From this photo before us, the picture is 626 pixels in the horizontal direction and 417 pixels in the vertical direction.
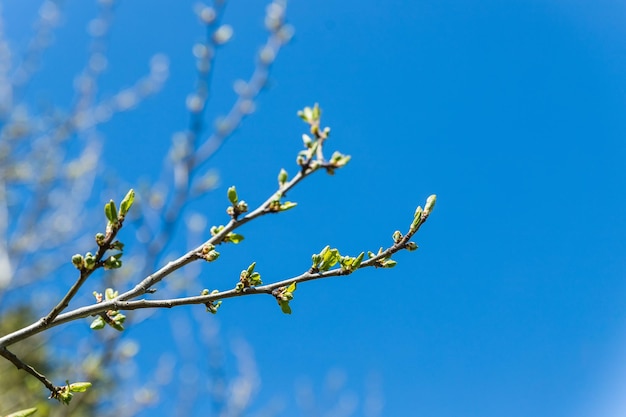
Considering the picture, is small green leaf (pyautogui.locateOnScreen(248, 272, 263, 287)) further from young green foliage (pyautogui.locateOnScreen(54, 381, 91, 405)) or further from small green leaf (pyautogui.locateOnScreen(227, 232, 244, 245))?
young green foliage (pyautogui.locateOnScreen(54, 381, 91, 405))

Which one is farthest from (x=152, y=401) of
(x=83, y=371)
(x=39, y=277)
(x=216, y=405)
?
(x=39, y=277)

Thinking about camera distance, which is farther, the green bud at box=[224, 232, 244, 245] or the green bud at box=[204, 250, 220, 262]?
the green bud at box=[224, 232, 244, 245]

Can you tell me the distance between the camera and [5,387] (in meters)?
7.27

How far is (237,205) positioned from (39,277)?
5.27 m

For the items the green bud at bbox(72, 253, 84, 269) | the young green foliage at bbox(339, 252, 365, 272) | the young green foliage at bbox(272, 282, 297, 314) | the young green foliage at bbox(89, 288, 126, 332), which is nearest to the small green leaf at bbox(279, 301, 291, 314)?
the young green foliage at bbox(272, 282, 297, 314)

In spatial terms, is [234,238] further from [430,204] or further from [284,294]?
[430,204]

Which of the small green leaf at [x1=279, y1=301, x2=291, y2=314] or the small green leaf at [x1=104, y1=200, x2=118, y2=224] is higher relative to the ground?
the small green leaf at [x1=104, y1=200, x2=118, y2=224]

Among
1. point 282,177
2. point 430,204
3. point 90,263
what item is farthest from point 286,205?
point 90,263

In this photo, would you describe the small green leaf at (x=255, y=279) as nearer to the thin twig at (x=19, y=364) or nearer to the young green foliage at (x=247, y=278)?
the young green foliage at (x=247, y=278)

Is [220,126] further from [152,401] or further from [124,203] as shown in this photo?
[152,401]

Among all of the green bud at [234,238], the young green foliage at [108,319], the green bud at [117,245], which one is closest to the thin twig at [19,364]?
the young green foliage at [108,319]

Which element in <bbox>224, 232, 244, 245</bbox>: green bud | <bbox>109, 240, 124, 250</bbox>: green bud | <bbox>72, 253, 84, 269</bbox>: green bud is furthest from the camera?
<bbox>224, 232, 244, 245</bbox>: green bud

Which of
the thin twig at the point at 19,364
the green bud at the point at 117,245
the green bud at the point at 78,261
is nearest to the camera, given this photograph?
the thin twig at the point at 19,364

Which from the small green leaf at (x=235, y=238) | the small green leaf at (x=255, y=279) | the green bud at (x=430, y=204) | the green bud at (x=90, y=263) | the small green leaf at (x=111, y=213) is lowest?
the green bud at (x=430, y=204)
